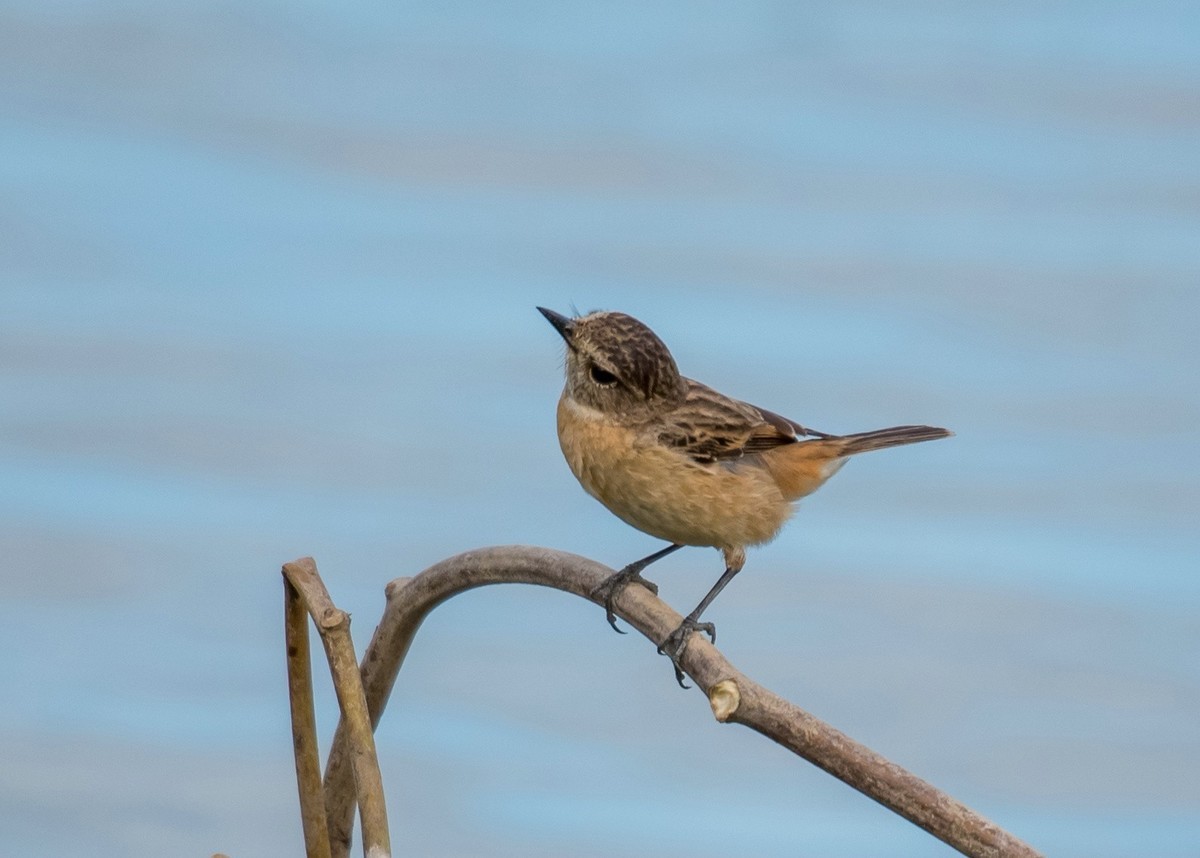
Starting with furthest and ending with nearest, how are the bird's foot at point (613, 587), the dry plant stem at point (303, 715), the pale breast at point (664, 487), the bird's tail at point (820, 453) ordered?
1. the bird's tail at point (820, 453)
2. the pale breast at point (664, 487)
3. the bird's foot at point (613, 587)
4. the dry plant stem at point (303, 715)

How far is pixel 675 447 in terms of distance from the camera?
5.31 m

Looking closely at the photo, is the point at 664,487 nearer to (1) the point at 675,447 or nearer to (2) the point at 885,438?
(1) the point at 675,447

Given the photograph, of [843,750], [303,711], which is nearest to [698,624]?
[303,711]

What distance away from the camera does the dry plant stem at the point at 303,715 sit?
128 inches

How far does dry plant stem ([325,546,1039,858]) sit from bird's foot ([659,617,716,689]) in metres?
0.05

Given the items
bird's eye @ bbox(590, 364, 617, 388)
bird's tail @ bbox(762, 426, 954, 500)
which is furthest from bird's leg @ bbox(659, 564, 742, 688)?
bird's eye @ bbox(590, 364, 617, 388)

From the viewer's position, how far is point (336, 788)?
4004mm

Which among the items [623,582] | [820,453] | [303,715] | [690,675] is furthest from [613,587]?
[820,453]

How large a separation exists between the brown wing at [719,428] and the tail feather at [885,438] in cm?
11

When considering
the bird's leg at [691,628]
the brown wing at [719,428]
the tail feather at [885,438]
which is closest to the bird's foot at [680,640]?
the bird's leg at [691,628]

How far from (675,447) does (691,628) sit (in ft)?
3.42

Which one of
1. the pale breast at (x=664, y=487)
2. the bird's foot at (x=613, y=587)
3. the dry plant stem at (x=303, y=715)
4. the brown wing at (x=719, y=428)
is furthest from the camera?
the brown wing at (x=719, y=428)

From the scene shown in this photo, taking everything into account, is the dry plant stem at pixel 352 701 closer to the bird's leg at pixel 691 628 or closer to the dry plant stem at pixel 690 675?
the dry plant stem at pixel 690 675

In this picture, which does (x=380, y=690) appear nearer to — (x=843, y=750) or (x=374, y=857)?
(x=374, y=857)
